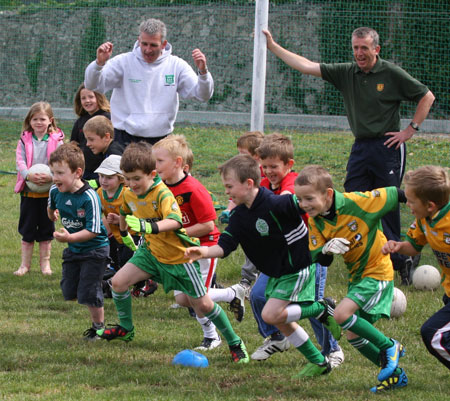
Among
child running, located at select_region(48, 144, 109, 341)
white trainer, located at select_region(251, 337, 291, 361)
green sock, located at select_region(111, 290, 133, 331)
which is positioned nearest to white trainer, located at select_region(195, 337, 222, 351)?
white trainer, located at select_region(251, 337, 291, 361)

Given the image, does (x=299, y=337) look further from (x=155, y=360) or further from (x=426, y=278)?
(x=426, y=278)

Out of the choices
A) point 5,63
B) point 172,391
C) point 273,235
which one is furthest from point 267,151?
point 5,63

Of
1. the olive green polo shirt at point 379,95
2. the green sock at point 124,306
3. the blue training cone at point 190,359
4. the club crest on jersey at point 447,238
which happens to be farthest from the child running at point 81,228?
the olive green polo shirt at point 379,95

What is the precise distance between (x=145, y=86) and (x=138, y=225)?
2878mm

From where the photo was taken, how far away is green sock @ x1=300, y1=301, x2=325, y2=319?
16.0 ft

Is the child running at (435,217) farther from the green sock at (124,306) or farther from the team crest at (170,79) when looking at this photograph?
the team crest at (170,79)

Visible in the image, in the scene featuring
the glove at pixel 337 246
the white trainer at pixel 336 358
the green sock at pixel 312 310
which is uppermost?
the glove at pixel 337 246

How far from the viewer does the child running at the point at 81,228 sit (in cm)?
577

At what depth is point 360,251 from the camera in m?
4.84

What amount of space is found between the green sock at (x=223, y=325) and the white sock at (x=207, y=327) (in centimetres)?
26

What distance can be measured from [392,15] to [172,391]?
11.7 m

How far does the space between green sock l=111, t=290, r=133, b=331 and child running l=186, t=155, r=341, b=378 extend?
1.04 meters

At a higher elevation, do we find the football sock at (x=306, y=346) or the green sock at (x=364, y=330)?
the green sock at (x=364, y=330)

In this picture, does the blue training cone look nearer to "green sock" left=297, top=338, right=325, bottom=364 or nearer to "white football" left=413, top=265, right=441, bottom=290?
"green sock" left=297, top=338, right=325, bottom=364
